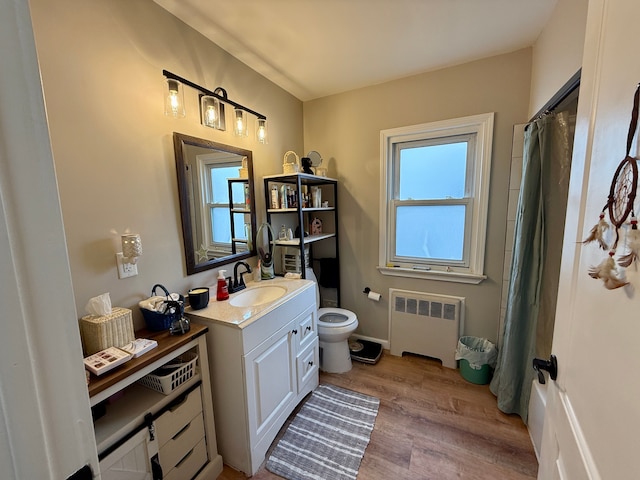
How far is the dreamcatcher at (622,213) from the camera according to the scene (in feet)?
1.57

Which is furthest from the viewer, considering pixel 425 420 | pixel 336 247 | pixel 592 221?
pixel 336 247

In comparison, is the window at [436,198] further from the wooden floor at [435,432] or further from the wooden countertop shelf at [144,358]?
the wooden countertop shelf at [144,358]

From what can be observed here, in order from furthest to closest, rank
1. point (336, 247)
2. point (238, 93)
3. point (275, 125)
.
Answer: point (336, 247) < point (275, 125) < point (238, 93)

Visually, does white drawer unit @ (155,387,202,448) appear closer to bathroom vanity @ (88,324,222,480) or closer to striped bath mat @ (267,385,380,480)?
bathroom vanity @ (88,324,222,480)

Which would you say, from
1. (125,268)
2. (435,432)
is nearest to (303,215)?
(125,268)

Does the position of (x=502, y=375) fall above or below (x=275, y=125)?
below

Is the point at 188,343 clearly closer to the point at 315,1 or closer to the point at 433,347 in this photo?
the point at 315,1

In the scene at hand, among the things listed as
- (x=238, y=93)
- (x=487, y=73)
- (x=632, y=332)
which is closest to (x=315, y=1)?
(x=238, y=93)

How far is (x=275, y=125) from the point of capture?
2238 millimetres

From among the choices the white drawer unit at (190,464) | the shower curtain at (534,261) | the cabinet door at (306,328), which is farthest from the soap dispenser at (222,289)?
the shower curtain at (534,261)

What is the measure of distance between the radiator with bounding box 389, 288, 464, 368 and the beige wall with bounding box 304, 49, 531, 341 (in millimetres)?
70

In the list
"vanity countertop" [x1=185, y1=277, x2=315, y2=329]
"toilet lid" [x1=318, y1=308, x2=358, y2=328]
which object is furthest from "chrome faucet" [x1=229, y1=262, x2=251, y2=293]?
"toilet lid" [x1=318, y1=308, x2=358, y2=328]

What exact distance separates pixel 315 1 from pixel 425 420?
2560 millimetres

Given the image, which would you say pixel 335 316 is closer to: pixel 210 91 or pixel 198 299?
pixel 198 299
